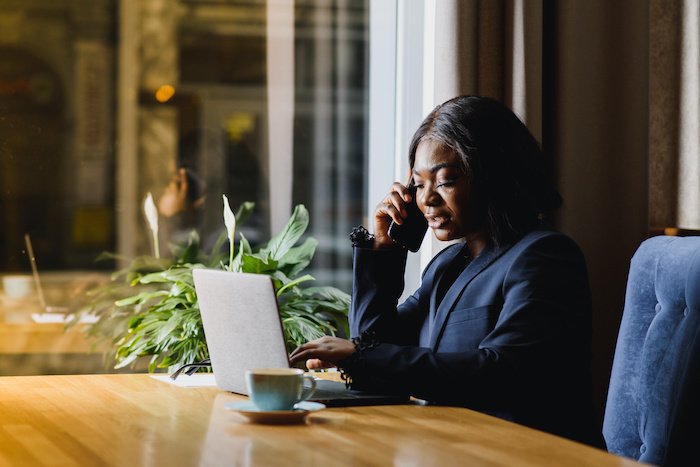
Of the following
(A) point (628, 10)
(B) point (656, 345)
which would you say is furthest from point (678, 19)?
(B) point (656, 345)

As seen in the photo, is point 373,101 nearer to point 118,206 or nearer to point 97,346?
point 118,206

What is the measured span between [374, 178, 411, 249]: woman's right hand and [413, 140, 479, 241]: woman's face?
0.14m

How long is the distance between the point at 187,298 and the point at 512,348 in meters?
1.24

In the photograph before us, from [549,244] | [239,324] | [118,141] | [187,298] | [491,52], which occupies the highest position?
[491,52]

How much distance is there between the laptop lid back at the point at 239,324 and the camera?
1.68 metres

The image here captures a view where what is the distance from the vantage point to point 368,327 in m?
2.17

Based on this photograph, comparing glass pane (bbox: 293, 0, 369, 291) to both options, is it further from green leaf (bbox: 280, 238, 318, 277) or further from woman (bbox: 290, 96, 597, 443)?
woman (bbox: 290, 96, 597, 443)

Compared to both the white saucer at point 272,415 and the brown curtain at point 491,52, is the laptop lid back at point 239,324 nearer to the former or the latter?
the white saucer at point 272,415

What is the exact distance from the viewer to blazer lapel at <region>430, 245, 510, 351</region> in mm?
2004

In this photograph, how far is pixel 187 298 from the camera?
9.11 feet

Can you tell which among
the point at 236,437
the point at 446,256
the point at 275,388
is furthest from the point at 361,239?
the point at 236,437

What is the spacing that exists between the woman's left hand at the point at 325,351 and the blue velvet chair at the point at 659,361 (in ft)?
1.96

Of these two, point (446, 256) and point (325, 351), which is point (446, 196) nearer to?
point (446, 256)

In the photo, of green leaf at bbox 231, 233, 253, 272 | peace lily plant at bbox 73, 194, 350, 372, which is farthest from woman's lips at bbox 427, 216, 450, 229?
green leaf at bbox 231, 233, 253, 272
